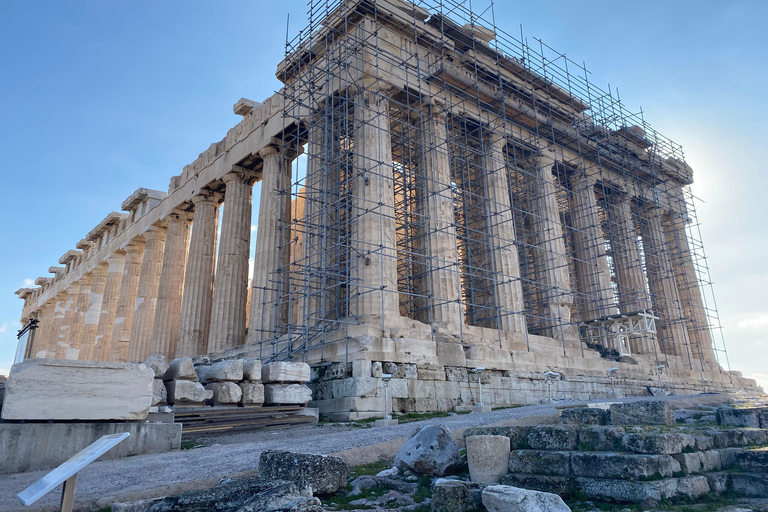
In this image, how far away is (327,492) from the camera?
5859 mm

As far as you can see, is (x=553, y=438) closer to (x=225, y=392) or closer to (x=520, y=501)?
(x=520, y=501)

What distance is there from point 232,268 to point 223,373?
12108 millimetres

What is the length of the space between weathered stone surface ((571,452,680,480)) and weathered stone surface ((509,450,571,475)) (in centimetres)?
19

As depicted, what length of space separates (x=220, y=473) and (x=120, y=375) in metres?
3.17

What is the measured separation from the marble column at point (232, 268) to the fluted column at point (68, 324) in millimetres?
20021

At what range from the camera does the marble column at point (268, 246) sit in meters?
20.0

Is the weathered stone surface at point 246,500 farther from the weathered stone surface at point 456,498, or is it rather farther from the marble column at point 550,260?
the marble column at point 550,260

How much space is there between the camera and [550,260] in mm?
23141

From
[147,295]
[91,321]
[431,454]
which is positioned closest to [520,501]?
[431,454]

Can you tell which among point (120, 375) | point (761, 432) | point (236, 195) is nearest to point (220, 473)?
point (120, 375)

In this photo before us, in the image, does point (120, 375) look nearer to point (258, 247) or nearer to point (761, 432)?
point (761, 432)

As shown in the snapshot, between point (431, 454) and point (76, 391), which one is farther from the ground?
point (76, 391)

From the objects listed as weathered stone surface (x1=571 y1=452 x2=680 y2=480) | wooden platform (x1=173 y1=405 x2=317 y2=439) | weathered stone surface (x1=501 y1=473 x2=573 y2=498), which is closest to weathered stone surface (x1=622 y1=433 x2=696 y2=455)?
weathered stone surface (x1=571 y1=452 x2=680 y2=480)

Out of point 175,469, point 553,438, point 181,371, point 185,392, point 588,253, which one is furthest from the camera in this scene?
point 588,253
